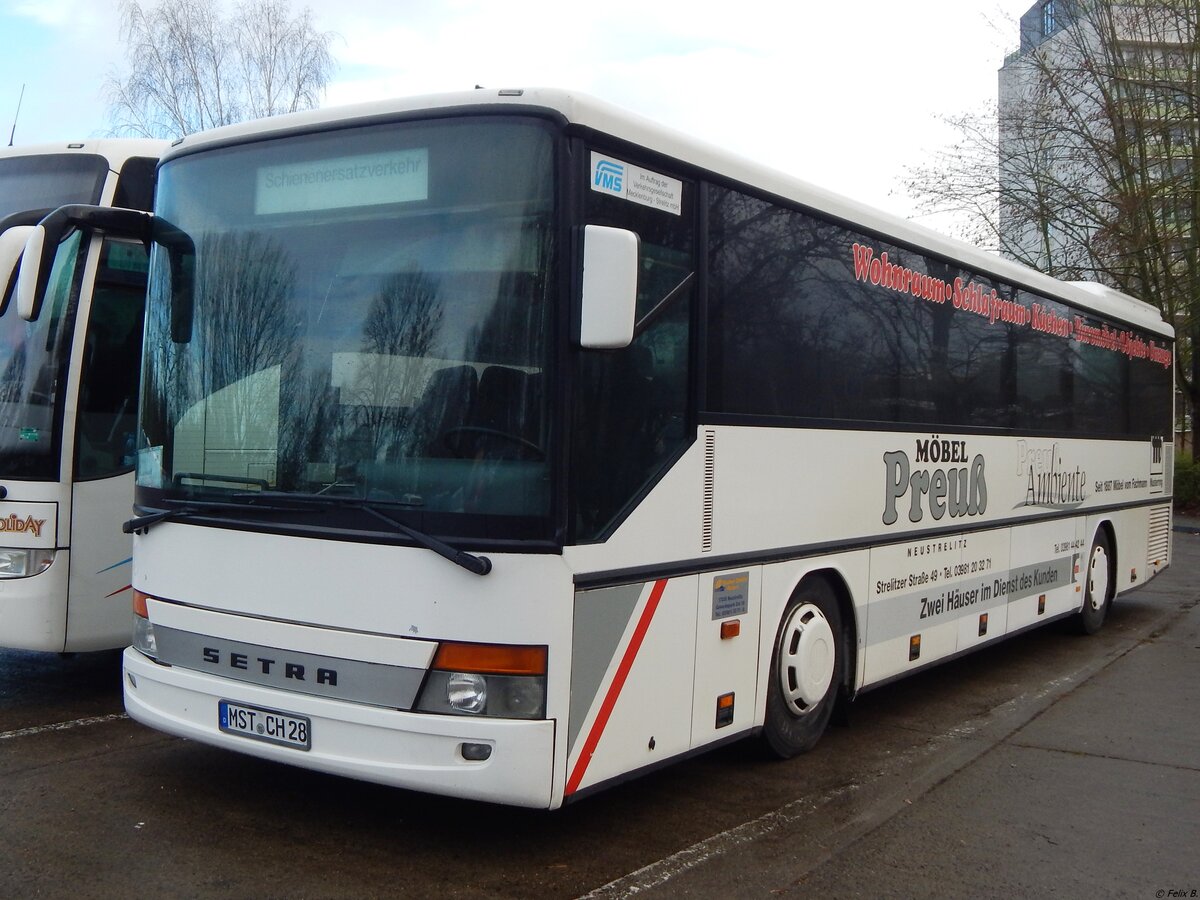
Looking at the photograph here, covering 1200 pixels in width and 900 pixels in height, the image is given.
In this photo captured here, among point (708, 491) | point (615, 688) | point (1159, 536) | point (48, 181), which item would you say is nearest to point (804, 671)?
point (708, 491)

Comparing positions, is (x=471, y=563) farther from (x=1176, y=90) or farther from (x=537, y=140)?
(x=1176, y=90)

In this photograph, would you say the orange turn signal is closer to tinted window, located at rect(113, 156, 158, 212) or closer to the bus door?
the bus door

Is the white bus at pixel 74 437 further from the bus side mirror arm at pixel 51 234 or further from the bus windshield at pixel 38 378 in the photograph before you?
the bus side mirror arm at pixel 51 234

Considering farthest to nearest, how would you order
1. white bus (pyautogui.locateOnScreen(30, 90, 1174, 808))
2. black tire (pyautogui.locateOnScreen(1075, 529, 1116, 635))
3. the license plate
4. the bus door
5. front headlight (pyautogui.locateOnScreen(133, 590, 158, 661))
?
black tire (pyautogui.locateOnScreen(1075, 529, 1116, 635)), the bus door, front headlight (pyautogui.locateOnScreen(133, 590, 158, 661)), the license plate, white bus (pyautogui.locateOnScreen(30, 90, 1174, 808))

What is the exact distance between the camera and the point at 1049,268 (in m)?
28.6

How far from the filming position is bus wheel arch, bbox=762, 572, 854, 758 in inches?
248

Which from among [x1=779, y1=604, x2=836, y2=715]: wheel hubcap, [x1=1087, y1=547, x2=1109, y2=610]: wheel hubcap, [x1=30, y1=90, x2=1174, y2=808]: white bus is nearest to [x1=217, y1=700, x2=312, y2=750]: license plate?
[x1=30, y1=90, x2=1174, y2=808]: white bus

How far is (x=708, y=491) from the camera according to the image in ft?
18.1

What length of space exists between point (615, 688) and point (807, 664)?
190cm

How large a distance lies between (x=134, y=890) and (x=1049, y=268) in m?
27.8

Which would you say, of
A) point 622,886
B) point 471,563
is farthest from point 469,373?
point 622,886

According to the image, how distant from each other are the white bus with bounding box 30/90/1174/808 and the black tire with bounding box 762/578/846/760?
0.02 m

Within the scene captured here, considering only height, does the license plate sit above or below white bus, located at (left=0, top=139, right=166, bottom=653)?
below

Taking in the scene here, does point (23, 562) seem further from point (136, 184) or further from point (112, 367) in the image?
point (136, 184)
